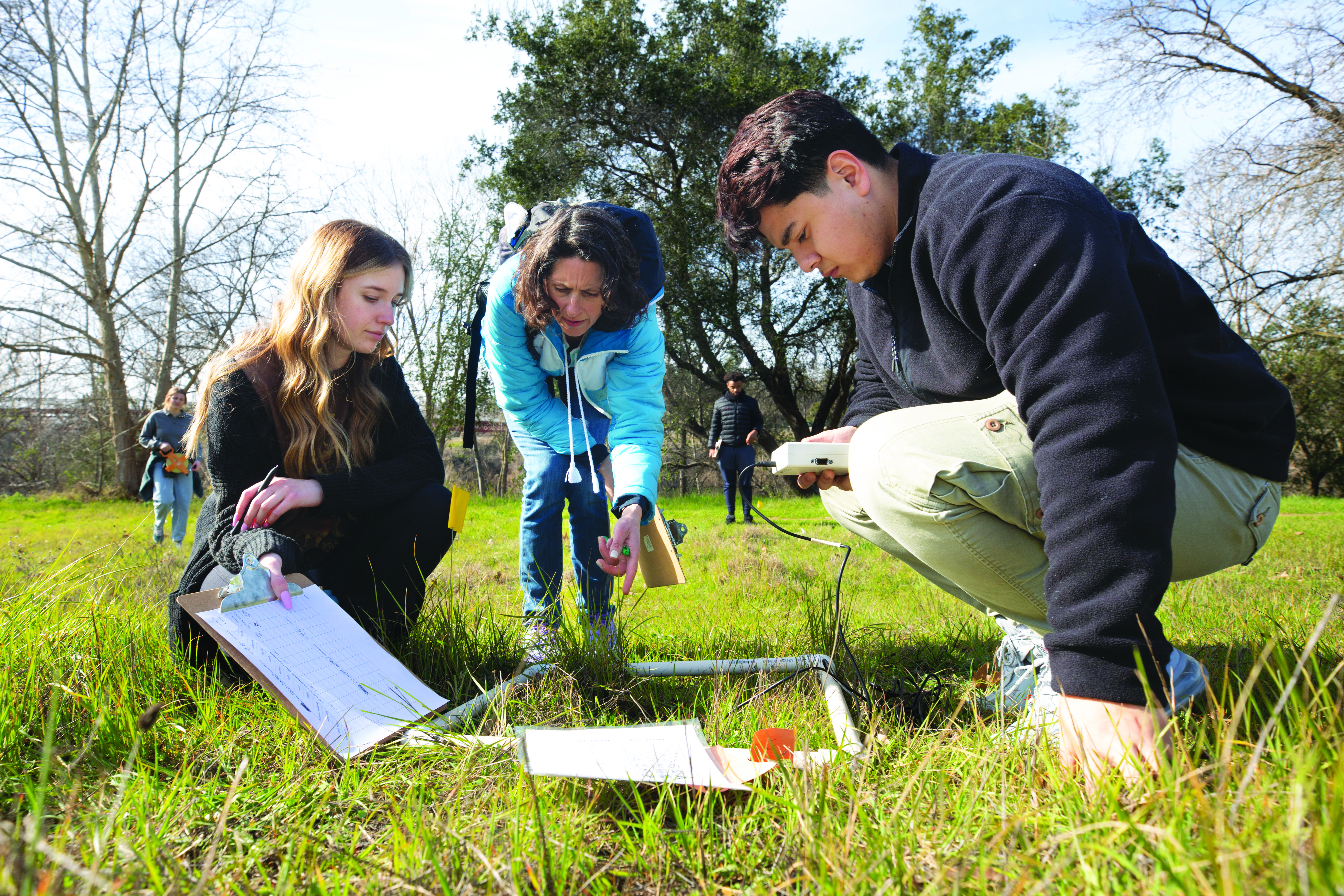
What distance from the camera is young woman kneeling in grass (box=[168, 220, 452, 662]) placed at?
89.6 inches

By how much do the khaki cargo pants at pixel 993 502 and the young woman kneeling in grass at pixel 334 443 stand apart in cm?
147

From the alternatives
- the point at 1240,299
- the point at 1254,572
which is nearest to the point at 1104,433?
the point at 1254,572

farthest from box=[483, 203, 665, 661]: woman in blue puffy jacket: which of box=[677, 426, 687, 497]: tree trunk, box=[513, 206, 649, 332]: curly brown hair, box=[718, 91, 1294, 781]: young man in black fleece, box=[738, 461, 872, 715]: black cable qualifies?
box=[677, 426, 687, 497]: tree trunk

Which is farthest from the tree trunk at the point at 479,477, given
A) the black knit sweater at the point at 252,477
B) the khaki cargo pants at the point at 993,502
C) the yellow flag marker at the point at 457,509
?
the khaki cargo pants at the point at 993,502

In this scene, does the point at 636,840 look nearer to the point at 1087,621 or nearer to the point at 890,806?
the point at 890,806

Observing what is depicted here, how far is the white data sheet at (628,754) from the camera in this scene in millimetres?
1255

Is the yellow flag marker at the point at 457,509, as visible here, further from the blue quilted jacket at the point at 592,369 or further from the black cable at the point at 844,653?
the black cable at the point at 844,653

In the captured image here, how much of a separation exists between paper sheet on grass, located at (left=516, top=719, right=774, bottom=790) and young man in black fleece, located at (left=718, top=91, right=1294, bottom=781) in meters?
0.58

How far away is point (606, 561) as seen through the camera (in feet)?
7.52

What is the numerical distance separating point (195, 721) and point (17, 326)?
21.1 metres

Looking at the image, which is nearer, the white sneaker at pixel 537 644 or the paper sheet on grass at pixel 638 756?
the paper sheet on grass at pixel 638 756

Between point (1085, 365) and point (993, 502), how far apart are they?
1.54 feet

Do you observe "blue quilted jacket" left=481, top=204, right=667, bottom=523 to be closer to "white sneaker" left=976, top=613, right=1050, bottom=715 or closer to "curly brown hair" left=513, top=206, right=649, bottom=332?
"curly brown hair" left=513, top=206, right=649, bottom=332

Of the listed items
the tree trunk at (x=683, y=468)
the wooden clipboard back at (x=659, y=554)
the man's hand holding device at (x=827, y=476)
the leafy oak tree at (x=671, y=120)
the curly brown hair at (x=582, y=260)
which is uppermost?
the leafy oak tree at (x=671, y=120)
